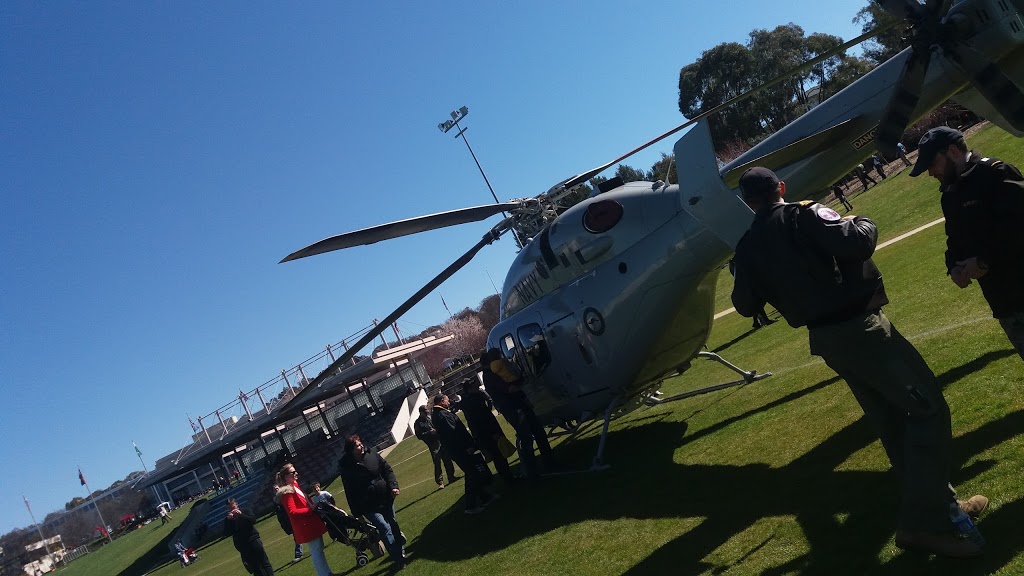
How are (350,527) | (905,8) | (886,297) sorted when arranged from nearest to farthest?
(886,297)
(905,8)
(350,527)

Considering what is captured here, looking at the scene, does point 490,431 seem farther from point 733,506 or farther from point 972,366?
point 972,366

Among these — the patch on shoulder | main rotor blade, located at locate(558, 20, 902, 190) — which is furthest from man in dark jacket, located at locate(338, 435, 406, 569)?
the patch on shoulder

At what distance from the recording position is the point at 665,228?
7961mm

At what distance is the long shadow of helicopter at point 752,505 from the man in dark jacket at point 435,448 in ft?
18.8

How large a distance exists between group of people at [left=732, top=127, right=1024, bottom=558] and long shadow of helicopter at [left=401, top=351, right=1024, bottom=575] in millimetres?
335

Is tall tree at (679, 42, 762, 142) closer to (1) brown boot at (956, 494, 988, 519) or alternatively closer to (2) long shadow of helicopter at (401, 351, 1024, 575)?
(2) long shadow of helicopter at (401, 351, 1024, 575)

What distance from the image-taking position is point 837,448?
19.3 ft

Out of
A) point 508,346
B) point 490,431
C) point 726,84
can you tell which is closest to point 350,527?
point 490,431

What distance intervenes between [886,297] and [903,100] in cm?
264

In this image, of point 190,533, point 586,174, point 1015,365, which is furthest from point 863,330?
point 190,533

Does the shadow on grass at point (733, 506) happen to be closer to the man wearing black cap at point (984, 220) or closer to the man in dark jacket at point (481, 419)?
the man in dark jacket at point (481, 419)

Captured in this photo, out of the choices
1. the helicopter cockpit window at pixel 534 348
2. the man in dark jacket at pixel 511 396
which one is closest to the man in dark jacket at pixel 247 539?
the man in dark jacket at pixel 511 396

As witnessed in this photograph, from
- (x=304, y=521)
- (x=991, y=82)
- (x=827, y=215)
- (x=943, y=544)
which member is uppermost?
(x=991, y=82)

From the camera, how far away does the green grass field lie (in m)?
4.33
